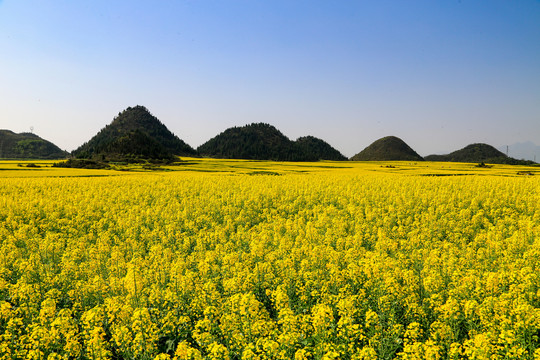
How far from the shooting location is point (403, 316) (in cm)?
→ 636

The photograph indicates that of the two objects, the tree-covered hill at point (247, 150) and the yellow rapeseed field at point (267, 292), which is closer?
the yellow rapeseed field at point (267, 292)

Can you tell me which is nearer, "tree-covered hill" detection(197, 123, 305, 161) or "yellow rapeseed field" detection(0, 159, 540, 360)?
"yellow rapeseed field" detection(0, 159, 540, 360)

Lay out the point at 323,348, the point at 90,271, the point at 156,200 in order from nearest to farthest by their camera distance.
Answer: the point at 323,348 → the point at 90,271 → the point at 156,200

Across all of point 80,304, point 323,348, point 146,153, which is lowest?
point 80,304

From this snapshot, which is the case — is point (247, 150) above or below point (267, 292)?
above

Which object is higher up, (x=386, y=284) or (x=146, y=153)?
(x=146, y=153)

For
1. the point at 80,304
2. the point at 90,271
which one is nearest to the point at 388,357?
the point at 80,304

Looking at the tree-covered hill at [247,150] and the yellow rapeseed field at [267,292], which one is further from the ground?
the tree-covered hill at [247,150]

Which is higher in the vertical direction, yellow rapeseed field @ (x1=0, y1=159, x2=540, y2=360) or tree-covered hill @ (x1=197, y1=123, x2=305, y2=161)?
tree-covered hill @ (x1=197, y1=123, x2=305, y2=161)

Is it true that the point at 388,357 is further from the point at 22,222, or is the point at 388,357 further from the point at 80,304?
the point at 22,222

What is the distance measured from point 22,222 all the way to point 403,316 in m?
18.2

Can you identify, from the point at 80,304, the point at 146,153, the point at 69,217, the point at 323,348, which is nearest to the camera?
the point at 323,348

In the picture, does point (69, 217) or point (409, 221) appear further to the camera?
point (69, 217)

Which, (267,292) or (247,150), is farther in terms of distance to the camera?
(247,150)
